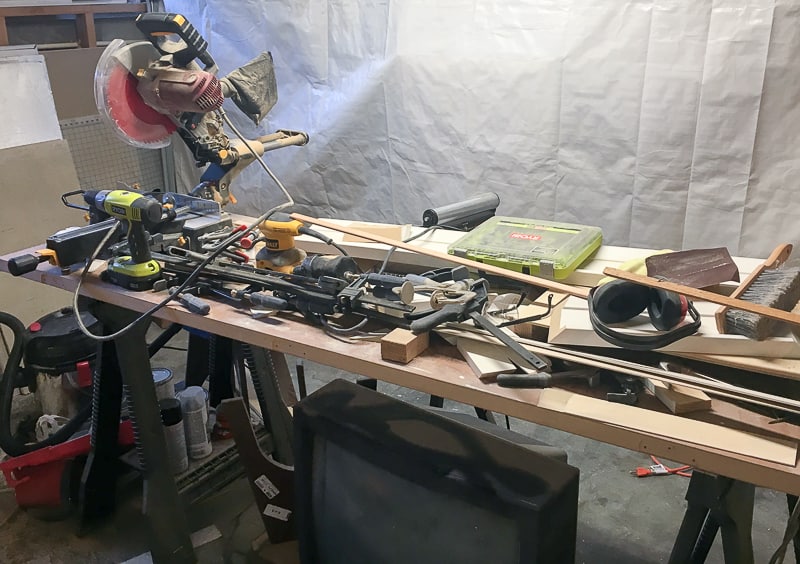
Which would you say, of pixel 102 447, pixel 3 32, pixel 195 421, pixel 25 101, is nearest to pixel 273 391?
pixel 195 421

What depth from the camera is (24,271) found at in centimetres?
157

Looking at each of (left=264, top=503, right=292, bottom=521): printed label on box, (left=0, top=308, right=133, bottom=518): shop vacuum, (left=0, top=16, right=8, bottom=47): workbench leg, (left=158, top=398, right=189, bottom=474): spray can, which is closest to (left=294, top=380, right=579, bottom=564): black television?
(left=264, top=503, right=292, bottom=521): printed label on box

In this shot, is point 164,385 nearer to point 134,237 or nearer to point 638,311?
point 134,237

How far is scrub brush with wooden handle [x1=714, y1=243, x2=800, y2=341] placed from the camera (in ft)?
3.48

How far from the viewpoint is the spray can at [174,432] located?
194 centimetres

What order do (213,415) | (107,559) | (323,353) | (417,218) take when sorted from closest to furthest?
(323,353) < (107,559) < (213,415) < (417,218)

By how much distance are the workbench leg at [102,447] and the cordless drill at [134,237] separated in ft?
1.10

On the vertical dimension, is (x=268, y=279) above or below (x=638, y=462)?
above

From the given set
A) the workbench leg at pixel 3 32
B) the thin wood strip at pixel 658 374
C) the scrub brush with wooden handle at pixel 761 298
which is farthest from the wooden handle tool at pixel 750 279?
the workbench leg at pixel 3 32

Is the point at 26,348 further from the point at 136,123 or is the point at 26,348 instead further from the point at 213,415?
the point at 136,123

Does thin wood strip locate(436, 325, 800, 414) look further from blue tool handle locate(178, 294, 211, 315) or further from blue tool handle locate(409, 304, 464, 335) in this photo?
blue tool handle locate(178, 294, 211, 315)

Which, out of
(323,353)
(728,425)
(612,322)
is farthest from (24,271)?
(728,425)

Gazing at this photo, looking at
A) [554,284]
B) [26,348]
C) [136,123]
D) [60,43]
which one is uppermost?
[60,43]

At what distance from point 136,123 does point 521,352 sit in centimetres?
109
